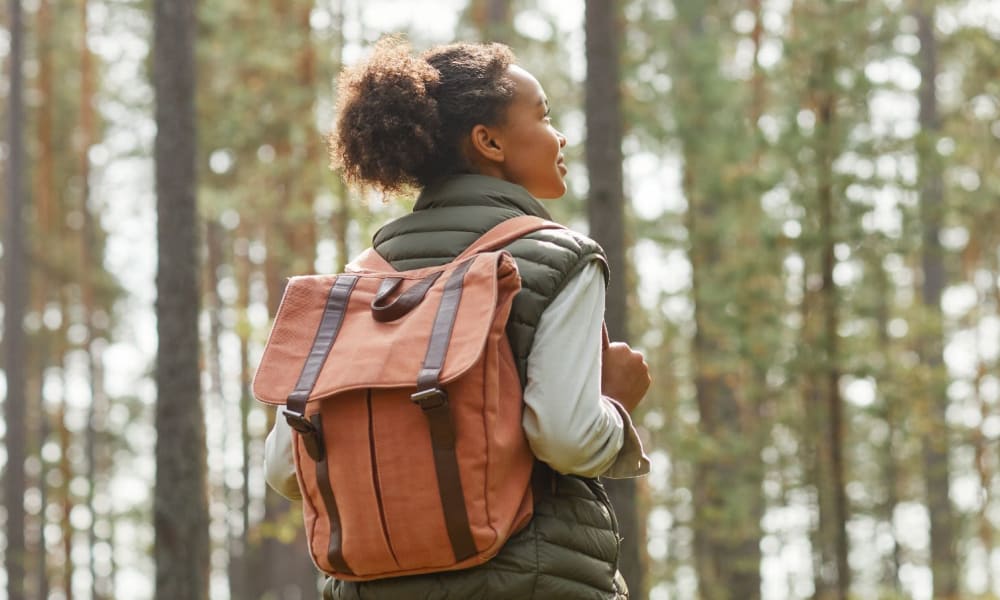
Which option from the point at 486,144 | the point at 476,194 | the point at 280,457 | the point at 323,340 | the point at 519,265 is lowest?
the point at 280,457

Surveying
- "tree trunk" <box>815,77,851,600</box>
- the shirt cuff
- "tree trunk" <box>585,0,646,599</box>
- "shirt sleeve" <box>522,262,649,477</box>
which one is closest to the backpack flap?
"shirt sleeve" <box>522,262,649,477</box>

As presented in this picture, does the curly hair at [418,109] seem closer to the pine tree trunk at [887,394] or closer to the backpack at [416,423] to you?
the backpack at [416,423]

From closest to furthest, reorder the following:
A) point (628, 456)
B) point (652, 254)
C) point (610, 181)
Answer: point (628, 456) < point (610, 181) < point (652, 254)

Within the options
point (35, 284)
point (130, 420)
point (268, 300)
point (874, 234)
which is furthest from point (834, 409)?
point (130, 420)

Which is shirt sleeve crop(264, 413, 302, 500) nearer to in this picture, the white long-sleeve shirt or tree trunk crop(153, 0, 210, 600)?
the white long-sleeve shirt

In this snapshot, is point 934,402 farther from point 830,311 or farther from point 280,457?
point 280,457

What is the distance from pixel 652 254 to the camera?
21.7 m

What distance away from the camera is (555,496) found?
2445 millimetres

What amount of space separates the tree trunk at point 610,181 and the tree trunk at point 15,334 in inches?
514

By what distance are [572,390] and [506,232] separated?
1.15ft

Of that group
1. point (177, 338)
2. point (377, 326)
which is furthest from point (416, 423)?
point (177, 338)

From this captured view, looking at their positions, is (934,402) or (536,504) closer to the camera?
(536,504)

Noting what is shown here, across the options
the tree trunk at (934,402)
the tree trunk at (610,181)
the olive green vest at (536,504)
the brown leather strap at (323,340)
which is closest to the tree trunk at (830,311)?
the tree trunk at (934,402)

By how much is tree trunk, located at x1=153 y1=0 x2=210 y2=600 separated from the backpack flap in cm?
669
